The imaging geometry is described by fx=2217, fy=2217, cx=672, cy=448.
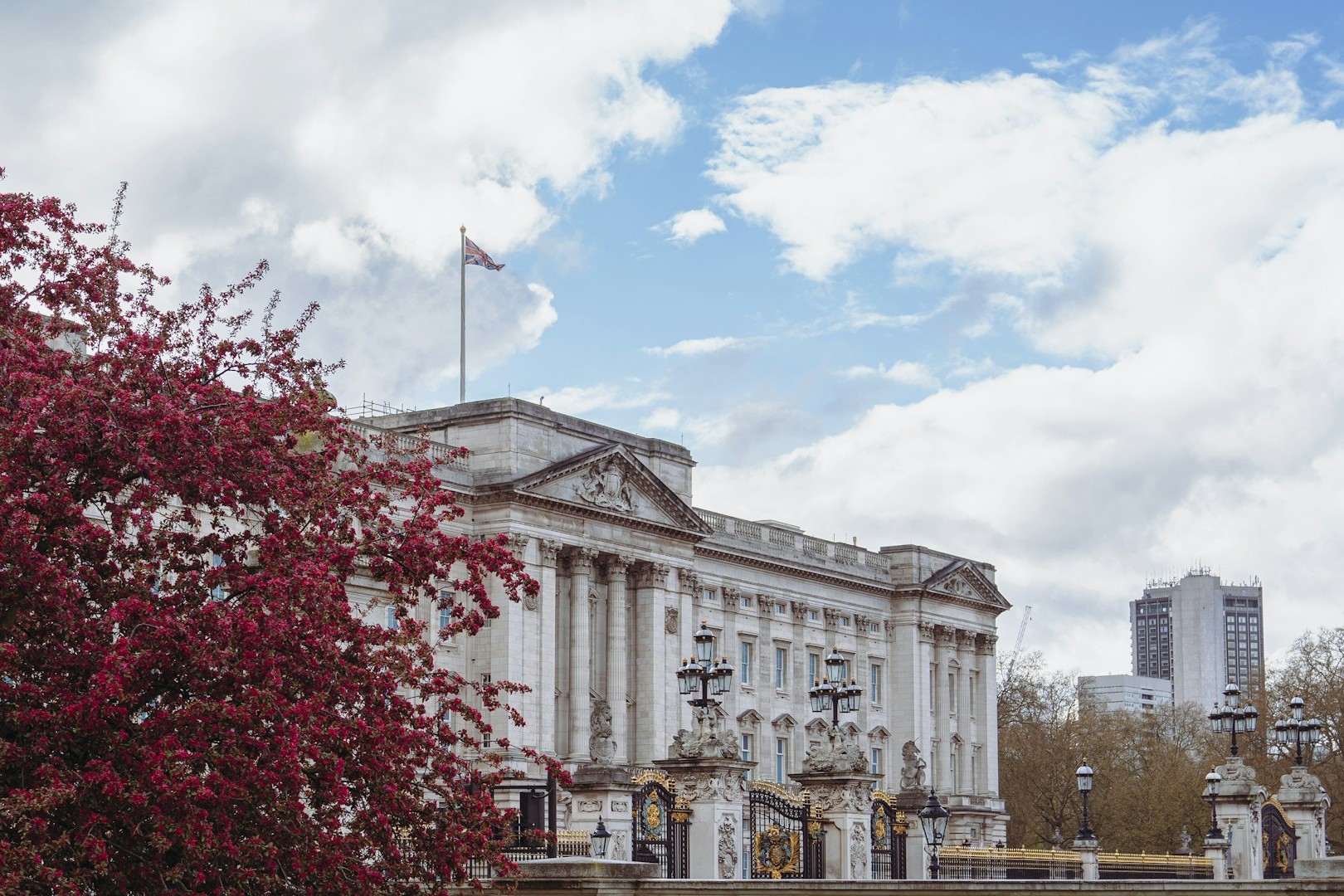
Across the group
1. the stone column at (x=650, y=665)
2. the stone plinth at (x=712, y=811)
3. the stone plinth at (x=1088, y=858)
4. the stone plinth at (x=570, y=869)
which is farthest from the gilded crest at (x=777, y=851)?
the stone column at (x=650, y=665)

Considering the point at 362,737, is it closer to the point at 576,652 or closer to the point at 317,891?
the point at 317,891

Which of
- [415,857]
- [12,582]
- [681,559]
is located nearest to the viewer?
[12,582]

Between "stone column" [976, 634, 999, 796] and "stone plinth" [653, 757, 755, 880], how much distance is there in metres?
74.7

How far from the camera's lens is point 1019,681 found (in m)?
138

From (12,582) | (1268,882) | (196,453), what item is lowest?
(1268,882)

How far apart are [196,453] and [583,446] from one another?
200 feet

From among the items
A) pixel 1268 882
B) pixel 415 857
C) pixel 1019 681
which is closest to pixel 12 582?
pixel 415 857

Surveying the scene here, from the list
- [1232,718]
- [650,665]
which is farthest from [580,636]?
[1232,718]

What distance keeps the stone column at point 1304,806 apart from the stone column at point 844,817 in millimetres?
18996

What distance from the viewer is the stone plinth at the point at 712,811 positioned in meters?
35.6

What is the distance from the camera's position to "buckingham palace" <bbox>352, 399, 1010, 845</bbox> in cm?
7969

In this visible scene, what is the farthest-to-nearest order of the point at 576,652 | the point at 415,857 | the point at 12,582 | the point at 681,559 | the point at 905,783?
the point at 681,559 → the point at 576,652 → the point at 905,783 → the point at 415,857 → the point at 12,582

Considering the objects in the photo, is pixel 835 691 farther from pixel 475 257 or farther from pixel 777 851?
pixel 475 257

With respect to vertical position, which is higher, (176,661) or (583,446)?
(583,446)
